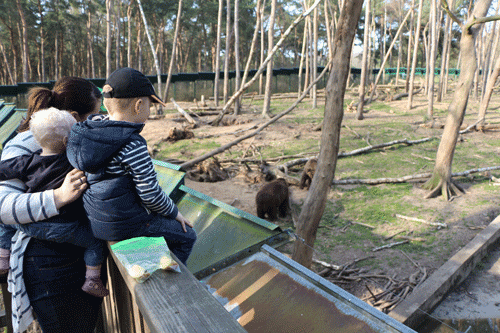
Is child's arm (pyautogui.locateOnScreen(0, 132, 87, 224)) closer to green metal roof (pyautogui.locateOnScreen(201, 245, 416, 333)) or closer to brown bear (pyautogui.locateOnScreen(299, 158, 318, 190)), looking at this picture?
green metal roof (pyautogui.locateOnScreen(201, 245, 416, 333))

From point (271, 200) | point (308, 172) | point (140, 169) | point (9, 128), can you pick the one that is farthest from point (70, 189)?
point (308, 172)

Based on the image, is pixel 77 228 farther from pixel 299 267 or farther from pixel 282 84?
pixel 282 84

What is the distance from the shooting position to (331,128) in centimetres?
403

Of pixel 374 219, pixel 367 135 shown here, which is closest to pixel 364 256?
pixel 374 219

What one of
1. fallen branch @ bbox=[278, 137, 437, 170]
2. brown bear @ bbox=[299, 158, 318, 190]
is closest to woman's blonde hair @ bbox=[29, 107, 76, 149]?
brown bear @ bbox=[299, 158, 318, 190]

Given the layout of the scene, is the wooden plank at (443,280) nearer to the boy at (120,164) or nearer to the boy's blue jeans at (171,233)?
the boy's blue jeans at (171,233)

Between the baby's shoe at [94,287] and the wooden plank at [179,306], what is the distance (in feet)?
1.67

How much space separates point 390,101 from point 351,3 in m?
19.3

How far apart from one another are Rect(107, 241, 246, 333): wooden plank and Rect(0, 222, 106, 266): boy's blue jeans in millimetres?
507

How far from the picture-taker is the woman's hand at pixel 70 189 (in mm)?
1529

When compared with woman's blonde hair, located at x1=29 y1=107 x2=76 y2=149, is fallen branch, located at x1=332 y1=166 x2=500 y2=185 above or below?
below

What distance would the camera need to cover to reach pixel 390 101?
70.2 feet

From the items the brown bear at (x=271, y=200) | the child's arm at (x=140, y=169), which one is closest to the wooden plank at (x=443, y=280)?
the brown bear at (x=271, y=200)

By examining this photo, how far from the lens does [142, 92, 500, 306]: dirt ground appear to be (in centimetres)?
492
